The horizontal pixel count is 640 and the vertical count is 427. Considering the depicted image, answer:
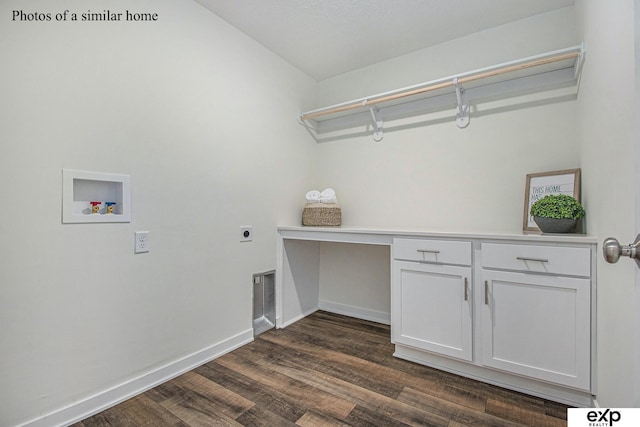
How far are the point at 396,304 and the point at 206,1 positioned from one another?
226 centimetres

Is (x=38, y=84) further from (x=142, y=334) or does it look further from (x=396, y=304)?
(x=396, y=304)

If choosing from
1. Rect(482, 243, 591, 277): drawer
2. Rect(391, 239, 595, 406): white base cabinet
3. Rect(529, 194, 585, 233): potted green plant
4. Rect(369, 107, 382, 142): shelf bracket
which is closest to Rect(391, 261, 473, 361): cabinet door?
Rect(391, 239, 595, 406): white base cabinet

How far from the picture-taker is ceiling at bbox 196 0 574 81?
1.87 metres

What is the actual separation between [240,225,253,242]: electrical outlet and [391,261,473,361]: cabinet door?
3.50 ft

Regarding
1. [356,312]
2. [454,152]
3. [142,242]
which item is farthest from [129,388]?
[454,152]

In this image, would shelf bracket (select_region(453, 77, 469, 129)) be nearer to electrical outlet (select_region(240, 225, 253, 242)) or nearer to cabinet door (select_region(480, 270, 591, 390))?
cabinet door (select_region(480, 270, 591, 390))

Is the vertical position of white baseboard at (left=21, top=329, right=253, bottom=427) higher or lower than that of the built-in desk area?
lower

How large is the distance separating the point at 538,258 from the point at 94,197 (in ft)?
7.30

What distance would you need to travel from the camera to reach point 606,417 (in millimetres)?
963

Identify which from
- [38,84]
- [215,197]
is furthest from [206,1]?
[215,197]

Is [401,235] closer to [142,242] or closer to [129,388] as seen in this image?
[142,242]

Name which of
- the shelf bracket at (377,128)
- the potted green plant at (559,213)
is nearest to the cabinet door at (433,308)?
the potted green plant at (559,213)

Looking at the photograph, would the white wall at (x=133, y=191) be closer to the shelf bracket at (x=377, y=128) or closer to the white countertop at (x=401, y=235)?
the white countertop at (x=401, y=235)

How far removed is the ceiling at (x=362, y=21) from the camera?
1.87m
